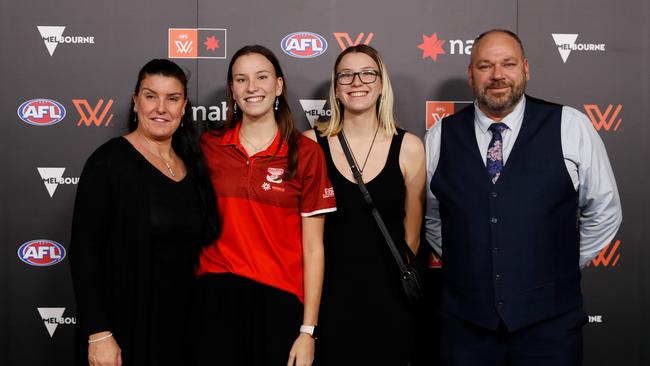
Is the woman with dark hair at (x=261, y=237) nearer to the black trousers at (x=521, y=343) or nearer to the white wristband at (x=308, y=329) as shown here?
the white wristband at (x=308, y=329)

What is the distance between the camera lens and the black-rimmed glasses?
2246 mm

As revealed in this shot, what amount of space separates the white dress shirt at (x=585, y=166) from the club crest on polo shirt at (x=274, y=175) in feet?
2.17

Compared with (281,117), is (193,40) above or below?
above

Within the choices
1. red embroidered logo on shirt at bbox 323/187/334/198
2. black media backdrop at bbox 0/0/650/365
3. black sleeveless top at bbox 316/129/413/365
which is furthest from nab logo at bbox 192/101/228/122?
red embroidered logo on shirt at bbox 323/187/334/198

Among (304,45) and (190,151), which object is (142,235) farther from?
(304,45)

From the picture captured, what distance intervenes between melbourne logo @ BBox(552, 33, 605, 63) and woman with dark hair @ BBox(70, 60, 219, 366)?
1927 millimetres

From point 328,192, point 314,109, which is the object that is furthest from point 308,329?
point 314,109

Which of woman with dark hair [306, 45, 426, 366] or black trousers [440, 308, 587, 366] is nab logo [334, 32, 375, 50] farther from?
black trousers [440, 308, 587, 366]

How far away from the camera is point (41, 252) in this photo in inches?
111

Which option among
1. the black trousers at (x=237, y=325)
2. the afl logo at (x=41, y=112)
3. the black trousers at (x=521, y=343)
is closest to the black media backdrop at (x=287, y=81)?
the afl logo at (x=41, y=112)

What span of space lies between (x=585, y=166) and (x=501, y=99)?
0.38 meters

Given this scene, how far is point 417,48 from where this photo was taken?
2.83 metres

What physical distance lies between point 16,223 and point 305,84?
63.4 inches

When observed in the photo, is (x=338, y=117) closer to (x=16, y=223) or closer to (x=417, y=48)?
(x=417, y=48)
